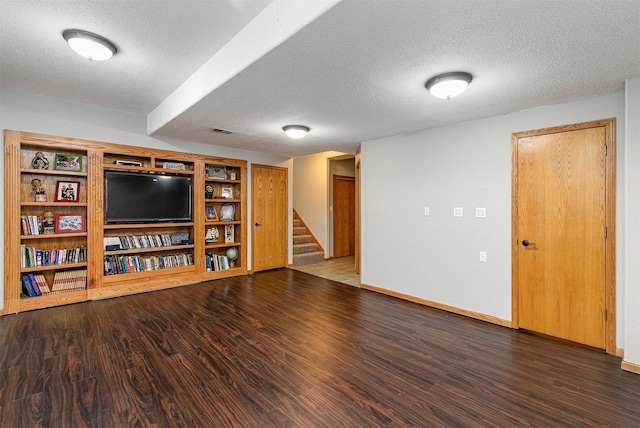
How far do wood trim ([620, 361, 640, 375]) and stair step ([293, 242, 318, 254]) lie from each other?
546cm

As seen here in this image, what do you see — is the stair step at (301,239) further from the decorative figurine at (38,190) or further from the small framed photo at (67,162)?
the decorative figurine at (38,190)

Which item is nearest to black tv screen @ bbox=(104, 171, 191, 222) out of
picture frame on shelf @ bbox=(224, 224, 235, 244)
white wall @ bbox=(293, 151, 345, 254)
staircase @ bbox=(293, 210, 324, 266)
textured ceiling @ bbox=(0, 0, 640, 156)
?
picture frame on shelf @ bbox=(224, 224, 235, 244)

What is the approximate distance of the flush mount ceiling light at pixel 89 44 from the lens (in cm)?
219

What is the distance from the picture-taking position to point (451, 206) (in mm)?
3729

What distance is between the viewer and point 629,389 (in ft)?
6.87

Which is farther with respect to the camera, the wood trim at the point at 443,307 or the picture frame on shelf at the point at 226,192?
the picture frame on shelf at the point at 226,192

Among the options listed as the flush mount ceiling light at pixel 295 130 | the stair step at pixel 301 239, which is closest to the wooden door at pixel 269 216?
the stair step at pixel 301 239

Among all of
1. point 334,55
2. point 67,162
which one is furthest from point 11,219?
point 334,55

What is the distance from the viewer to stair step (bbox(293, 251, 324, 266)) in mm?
6645

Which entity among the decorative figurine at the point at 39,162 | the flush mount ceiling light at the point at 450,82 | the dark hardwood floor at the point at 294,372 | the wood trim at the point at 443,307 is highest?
the flush mount ceiling light at the point at 450,82

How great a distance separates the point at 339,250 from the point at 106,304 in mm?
5195

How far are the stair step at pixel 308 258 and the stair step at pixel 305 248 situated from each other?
10 cm

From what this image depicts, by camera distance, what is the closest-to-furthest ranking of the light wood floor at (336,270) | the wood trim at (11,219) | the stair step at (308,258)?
the wood trim at (11,219) < the light wood floor at (336,270) < the stair step at (308,258)

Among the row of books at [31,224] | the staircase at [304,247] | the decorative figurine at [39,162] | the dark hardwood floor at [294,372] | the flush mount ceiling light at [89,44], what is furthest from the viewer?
the staircase at [304,247]
